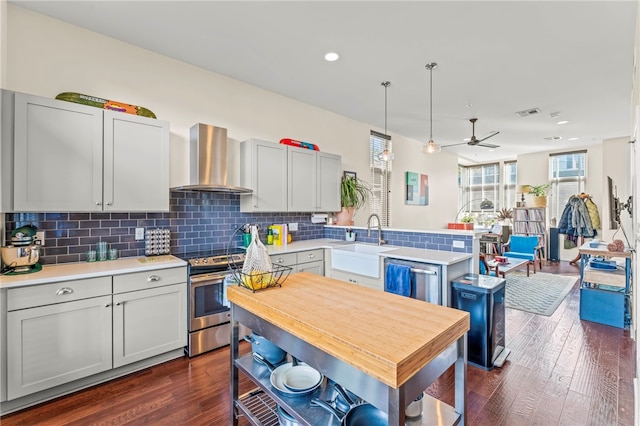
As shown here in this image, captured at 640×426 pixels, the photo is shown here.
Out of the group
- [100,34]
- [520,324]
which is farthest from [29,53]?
[520,324]

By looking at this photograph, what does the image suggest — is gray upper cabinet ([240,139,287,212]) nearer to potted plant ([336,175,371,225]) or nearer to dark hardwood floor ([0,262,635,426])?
potted plant ([336,175,371,225])

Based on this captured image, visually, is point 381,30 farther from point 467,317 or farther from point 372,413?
point 372,413

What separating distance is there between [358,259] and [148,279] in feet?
6.72

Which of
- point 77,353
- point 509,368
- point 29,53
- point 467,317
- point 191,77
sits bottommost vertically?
point 509,368

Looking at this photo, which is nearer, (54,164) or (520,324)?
(54,164)

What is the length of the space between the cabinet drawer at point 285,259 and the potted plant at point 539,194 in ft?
24.0

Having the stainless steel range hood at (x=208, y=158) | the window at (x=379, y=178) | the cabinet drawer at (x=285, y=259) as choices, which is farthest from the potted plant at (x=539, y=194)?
the stainless steel range hood at (x=208, y=158)

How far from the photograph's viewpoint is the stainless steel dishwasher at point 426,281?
8.58 feet

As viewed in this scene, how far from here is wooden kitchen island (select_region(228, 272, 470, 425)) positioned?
0.94 meters

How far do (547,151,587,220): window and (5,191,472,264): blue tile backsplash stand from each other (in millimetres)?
6811

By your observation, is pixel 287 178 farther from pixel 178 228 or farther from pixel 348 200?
pixel 178 228

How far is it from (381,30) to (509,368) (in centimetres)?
318

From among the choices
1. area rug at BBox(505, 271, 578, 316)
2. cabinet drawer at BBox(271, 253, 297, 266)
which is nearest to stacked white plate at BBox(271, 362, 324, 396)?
cabinet drawer at BBox(271, 253, 297, 266)

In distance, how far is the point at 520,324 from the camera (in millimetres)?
3447
